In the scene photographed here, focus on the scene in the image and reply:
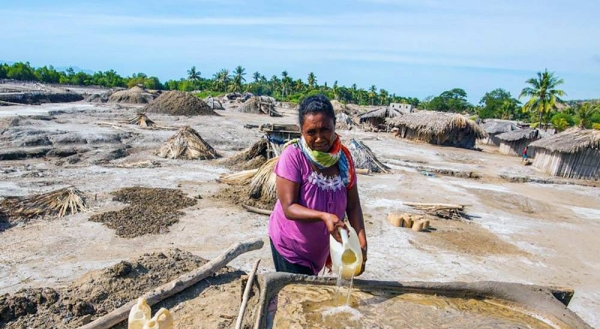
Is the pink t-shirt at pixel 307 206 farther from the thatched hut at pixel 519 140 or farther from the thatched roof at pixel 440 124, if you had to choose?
the thatched hut at pixel 519 140

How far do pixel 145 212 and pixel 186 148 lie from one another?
5453 millimetres

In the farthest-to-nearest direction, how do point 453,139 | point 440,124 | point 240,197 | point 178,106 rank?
point 178,106 → point 453,139 → point 440,124 → point 240,197

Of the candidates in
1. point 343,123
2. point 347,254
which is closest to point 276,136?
point 347,254

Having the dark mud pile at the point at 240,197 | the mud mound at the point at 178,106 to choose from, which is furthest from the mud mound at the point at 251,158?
the mud mound at the point at 178,106

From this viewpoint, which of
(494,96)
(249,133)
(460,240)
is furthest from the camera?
(494,96)

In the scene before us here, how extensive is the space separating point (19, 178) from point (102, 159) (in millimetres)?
2651

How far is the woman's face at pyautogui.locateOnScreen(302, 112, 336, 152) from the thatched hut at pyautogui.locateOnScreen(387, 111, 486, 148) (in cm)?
2120

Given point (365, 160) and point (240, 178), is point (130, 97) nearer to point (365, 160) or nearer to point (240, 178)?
point (365, 160)

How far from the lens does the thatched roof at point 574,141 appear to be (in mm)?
14820

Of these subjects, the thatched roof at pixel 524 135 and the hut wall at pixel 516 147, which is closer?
the thatched roof at pixel 524 135

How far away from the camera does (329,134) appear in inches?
77.2

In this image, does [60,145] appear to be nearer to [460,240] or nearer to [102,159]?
[102,159]

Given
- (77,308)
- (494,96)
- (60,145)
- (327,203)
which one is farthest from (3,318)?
(494,96)

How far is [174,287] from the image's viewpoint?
3.27 meters
